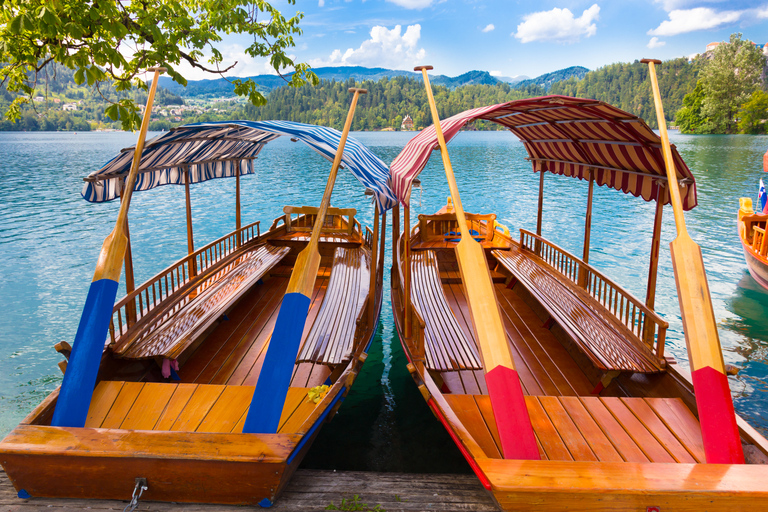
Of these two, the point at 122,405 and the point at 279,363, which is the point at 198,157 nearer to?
the point at 122,405

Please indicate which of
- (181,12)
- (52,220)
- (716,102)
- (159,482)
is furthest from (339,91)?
(159,482)

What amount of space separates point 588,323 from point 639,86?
138061 millimetres

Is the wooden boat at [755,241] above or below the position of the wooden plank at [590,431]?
above

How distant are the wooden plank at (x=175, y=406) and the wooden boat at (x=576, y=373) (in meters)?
2.44

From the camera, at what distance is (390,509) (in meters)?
3.69

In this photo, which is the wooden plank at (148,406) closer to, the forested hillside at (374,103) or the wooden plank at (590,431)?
the wooden plank at (590,431)

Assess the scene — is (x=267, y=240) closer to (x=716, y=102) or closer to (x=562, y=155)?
(x=562, y=155)

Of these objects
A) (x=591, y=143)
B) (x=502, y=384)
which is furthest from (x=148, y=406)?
(x=591, y=143)

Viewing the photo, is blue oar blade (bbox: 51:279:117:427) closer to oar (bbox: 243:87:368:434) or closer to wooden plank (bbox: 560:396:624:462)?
oar (bbox: 243:87:368:434)

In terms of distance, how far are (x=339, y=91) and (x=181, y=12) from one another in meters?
111

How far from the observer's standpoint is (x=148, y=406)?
4.44 m

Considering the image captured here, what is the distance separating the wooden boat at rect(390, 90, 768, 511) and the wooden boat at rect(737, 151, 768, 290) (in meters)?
7.14

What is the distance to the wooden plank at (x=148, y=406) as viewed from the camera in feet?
13.8

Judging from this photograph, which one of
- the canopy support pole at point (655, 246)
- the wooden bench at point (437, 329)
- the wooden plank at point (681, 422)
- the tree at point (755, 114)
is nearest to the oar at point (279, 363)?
the wooden bench at point (437, 329)
